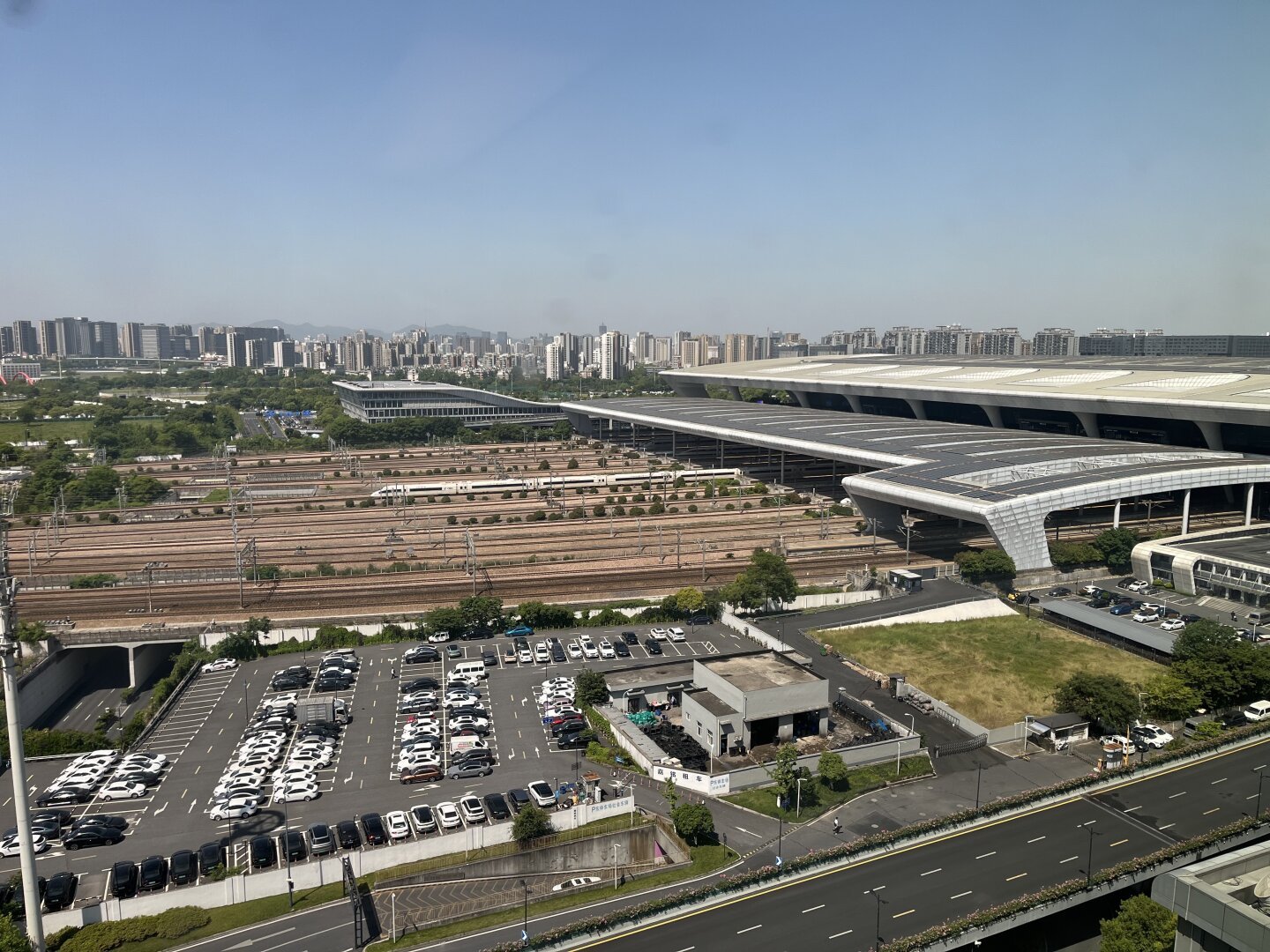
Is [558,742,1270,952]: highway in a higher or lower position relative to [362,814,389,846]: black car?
higher

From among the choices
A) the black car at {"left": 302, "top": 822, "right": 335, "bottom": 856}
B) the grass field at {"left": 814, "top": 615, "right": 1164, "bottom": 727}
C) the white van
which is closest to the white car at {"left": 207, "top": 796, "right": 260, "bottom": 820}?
the black car at {"left": 302, "top": 822, "right": 335, "bottom": 856}

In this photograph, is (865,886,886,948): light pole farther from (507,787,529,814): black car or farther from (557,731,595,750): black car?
(557,731,595,750): black car

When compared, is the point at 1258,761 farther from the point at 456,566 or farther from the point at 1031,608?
the point at 456,566

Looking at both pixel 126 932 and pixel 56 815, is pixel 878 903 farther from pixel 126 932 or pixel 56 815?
pixel 56 815

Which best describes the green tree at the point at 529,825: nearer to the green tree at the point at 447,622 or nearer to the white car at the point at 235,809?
the white car at the point at 235,809

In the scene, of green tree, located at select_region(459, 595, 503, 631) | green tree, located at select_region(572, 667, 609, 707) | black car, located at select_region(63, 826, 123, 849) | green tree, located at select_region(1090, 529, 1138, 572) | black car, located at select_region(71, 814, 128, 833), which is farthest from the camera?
green tree, located at select_region(1090, 529, 1138, 572)

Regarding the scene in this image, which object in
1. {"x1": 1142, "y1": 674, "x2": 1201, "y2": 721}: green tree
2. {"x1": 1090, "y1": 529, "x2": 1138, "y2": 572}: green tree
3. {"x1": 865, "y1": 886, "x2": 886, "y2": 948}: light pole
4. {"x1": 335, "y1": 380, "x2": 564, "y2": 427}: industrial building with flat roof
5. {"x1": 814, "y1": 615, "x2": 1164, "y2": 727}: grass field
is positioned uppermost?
{"x1": 335, "y1": 380, "x2": 564, "y2": 427}: industrial building with flat roof
